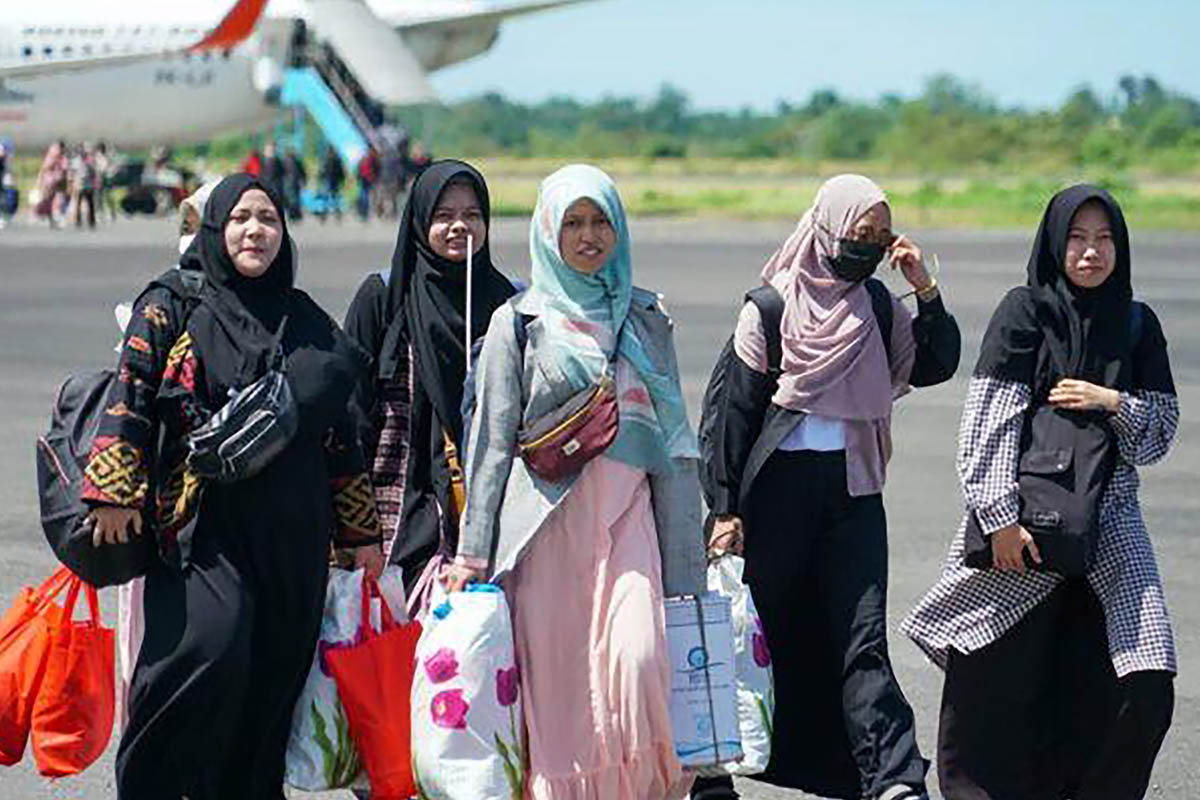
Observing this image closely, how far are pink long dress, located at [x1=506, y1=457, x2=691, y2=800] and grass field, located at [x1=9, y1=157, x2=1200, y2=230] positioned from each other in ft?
118

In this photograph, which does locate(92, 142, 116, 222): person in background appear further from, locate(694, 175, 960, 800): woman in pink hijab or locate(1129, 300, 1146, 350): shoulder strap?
locate(1129, 300, 1146, 350): shoulder strap

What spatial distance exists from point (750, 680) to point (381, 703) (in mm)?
992

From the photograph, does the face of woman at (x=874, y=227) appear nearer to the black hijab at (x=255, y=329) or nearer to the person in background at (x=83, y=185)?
the black hijab at (x=255, y=329)

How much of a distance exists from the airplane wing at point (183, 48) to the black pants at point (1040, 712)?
1663 inches

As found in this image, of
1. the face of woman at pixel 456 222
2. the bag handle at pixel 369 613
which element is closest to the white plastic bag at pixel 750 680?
the bag handle at pixel 369 613

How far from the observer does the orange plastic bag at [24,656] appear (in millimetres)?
5945

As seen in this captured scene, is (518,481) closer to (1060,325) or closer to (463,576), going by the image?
→ (463,576)

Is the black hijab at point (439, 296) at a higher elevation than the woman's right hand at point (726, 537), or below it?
higher

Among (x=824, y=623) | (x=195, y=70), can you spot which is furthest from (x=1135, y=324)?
(x=195, y=70)

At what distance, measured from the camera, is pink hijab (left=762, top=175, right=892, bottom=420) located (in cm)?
641

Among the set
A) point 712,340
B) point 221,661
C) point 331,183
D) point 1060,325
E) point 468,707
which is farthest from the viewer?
point 331,183

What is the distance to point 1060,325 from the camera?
598cm

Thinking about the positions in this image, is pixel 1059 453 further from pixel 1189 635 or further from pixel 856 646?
pixel 1189 635

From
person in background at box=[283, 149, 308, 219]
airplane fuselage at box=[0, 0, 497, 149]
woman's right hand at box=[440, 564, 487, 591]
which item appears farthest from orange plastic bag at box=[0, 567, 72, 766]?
airplane fuselage at box=[0, 0, 497, 149]
